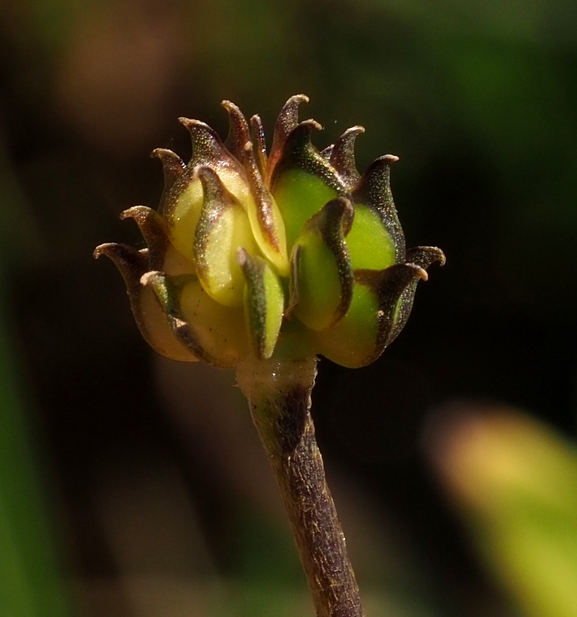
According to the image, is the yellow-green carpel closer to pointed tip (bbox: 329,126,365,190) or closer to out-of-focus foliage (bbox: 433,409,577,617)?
pointed tip (bbox: 329,126,365,190)

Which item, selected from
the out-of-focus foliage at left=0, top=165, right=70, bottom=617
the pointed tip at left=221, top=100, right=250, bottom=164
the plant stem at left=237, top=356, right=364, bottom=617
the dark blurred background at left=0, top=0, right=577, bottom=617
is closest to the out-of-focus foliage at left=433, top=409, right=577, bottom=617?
the dark blurred background at left=0, top=0, right=577, bottom=617

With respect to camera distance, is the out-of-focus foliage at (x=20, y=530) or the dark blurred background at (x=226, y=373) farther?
the dark blurred background at (x=226, y=373)

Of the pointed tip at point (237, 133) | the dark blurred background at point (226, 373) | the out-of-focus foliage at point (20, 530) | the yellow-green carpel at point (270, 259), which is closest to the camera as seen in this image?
the yellow-green carpel at point (270, 259)

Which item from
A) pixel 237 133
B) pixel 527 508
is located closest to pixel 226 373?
pixel 527 508

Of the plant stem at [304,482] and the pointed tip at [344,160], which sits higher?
the pointed tip at [344,160]

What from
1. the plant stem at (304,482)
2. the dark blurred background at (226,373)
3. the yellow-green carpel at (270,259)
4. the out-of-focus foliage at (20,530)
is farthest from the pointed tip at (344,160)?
the dark blurred background at (226,373)

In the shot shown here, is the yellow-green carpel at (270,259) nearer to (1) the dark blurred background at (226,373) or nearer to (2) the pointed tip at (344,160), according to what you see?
(2) the pointed tip at (344,160)
